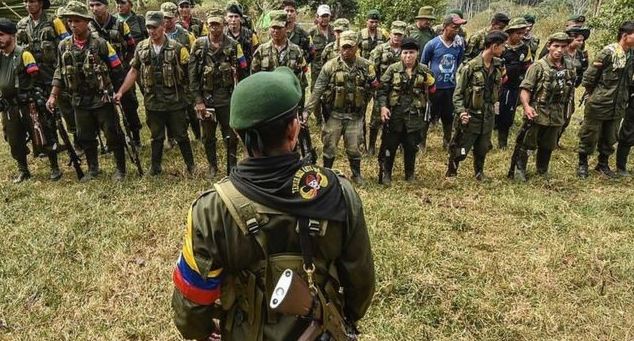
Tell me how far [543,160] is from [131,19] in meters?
7.03

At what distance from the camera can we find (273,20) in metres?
6.77

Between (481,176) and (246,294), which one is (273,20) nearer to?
(481,176)

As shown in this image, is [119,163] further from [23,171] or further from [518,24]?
[518,24]

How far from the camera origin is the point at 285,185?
182 cm

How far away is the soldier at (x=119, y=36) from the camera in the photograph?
711cm

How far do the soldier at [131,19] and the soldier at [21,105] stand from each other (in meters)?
1.87

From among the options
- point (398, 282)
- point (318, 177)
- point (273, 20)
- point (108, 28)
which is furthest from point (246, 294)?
point (108, 28)

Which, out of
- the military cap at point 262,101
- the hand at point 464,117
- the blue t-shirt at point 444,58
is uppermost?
the military cap at point 262,101

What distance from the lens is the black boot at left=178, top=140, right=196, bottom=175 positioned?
22.2 ft

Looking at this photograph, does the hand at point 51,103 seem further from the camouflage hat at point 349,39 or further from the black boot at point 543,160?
the black boot at point 543,160

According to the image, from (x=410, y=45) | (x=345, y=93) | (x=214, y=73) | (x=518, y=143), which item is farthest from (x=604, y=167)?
(x=214, y=73)

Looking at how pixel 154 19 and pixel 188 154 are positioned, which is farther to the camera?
pixel 188 154

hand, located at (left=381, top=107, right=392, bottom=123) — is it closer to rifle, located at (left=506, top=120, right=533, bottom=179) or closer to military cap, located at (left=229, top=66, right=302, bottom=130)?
rifle, located at (left=506, top=120, right=533, bottom=179)

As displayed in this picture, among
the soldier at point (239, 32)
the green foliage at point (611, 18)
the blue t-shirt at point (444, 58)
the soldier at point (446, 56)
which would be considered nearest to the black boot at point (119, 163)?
the soldier at point (239, 32)
